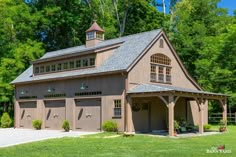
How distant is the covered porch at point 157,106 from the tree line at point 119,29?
12.7 metres

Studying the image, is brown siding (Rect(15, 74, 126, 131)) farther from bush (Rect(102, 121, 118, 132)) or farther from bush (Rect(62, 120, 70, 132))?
bush (Rect(62, 120, 70, 132))

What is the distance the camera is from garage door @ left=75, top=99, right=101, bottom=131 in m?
26.9

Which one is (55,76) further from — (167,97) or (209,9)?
(209,9)

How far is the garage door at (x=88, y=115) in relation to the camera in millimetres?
26922

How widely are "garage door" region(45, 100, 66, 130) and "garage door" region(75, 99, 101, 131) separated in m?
1.90

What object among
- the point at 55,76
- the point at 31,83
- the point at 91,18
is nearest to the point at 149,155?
the point at 55,76

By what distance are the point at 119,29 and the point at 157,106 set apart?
89.1 ft

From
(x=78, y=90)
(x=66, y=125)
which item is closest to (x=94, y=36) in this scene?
(x=78, y=90)

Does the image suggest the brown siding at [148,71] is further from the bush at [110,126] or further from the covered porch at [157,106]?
the bush at [110,126]

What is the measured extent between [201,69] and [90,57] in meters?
19.0

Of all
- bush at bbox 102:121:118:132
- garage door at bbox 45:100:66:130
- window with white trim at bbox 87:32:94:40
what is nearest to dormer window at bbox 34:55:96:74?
garage door at bbox 45:100:66:130

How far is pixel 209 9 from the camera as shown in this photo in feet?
171

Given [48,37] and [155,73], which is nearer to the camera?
[155,73]

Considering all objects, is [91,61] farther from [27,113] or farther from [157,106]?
[27,113]
